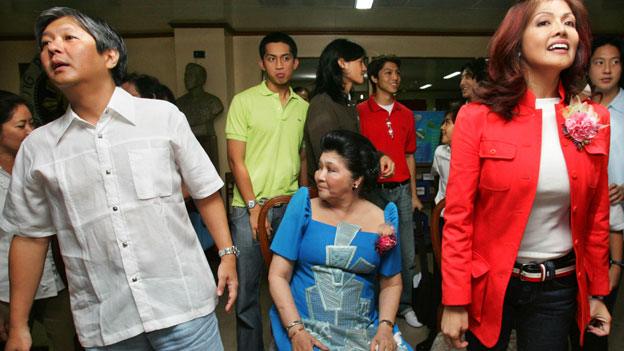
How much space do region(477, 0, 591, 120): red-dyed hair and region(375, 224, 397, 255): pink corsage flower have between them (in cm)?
56

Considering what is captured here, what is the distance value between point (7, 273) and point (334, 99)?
155cm

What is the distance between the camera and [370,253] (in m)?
1.49

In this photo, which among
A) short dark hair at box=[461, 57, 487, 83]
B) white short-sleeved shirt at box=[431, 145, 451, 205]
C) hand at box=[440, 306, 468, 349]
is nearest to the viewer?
hand at box=[440, 306, 468, 349]

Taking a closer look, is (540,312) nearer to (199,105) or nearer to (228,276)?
(228,276)

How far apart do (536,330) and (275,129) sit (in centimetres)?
137

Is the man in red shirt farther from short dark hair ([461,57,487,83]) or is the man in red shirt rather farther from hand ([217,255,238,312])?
hand ([217,255,238,312])

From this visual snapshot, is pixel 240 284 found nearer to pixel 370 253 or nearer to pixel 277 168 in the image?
pixel 277 168

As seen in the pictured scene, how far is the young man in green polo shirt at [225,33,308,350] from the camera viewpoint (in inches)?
77.7

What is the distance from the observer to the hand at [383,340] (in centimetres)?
141

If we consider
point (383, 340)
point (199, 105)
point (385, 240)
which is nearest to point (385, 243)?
point (385, 240)

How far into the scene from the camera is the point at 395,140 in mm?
2660

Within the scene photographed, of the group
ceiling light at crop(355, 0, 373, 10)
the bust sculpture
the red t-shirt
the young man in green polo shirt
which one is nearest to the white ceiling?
ceiling light at crop(355, 0, 373, 10)

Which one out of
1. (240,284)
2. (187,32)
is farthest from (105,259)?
(187,32)

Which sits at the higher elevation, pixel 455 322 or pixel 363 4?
pixel 363 4
